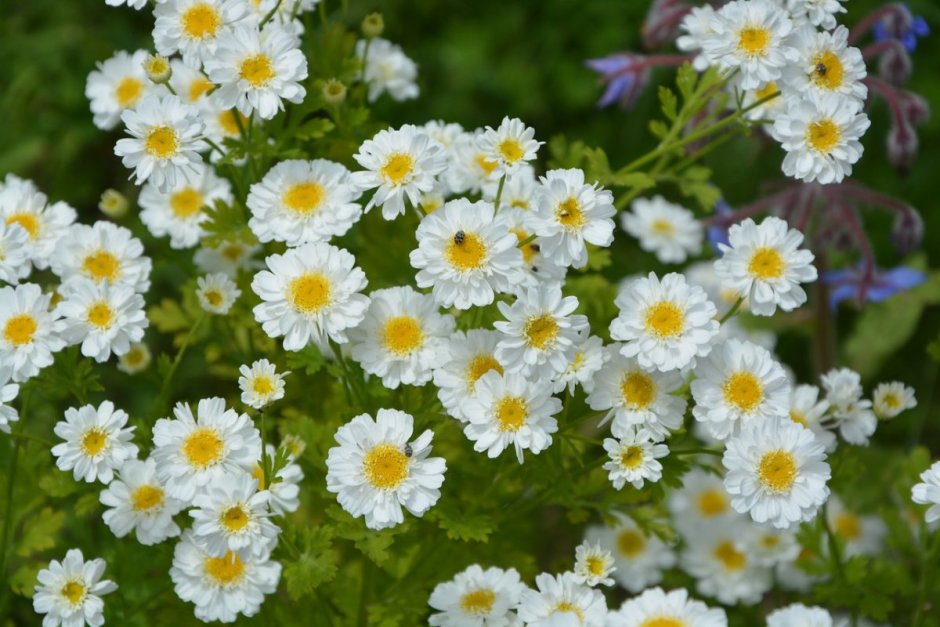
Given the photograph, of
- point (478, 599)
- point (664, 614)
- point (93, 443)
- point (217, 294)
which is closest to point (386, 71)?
point (217, 294)

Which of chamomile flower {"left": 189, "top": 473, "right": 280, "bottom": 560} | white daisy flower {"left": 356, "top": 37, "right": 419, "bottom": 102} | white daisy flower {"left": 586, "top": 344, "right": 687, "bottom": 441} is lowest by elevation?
chamomile flower {"left": 189, "top": 473, "right": 280, "bottom": 560}

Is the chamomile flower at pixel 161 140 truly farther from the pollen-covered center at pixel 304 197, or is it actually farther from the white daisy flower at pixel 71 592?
the white daisy flower at pixel 71 592

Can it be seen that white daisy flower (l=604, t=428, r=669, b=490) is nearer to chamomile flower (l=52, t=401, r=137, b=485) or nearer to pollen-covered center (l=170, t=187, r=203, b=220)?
chamomile flower (l=52, t=401, r=137, b=485)

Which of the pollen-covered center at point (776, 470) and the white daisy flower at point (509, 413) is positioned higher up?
the white daisy flower at point (509, 413)

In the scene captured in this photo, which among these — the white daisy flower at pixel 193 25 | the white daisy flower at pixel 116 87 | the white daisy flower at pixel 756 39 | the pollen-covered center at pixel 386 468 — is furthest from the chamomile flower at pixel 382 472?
the white daisy flower at pixel 116 87

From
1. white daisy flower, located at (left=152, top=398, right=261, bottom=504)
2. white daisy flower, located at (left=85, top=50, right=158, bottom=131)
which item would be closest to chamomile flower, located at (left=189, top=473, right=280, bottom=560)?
white daisy flower, located at (left=152, top=398, right=261, bottom=504)
